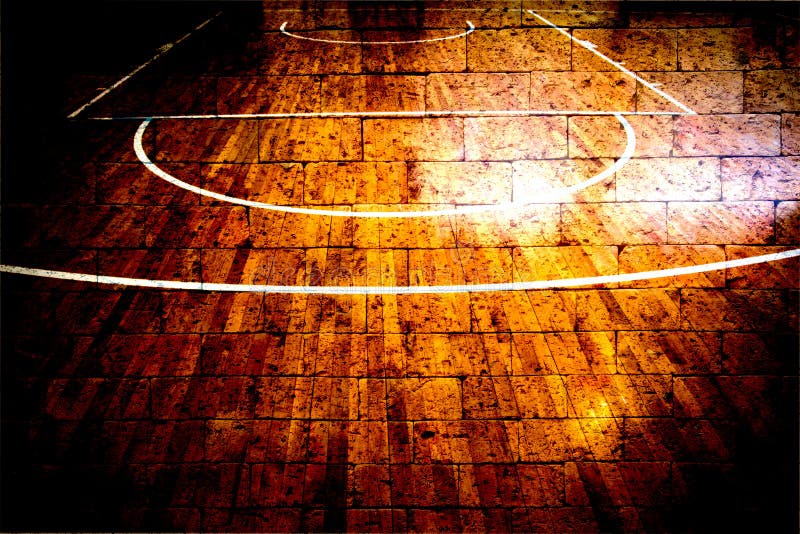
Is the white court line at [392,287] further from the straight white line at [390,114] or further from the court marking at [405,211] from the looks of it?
the straight white line at [390,114]

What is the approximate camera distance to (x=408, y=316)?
9.70ft

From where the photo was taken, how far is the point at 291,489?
6.59 feet

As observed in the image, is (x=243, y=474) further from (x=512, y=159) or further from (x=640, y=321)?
(x=512, y=159)

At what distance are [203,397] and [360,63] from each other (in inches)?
220

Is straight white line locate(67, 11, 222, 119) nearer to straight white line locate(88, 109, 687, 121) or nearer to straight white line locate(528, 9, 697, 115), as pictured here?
straight white line locate(88, 109, 687, 121)

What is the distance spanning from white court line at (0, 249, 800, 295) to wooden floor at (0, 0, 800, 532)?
0.03m

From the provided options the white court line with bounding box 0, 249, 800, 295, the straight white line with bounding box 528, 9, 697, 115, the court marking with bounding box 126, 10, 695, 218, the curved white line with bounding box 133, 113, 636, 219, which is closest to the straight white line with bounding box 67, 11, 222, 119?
the court marking with bounding box 126, 10, 695, 218

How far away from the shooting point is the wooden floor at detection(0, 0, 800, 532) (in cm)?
200

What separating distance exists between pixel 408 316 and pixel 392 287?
0.25 metres

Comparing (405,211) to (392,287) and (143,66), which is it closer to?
(392,287)

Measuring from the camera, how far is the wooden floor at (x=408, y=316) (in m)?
2.00

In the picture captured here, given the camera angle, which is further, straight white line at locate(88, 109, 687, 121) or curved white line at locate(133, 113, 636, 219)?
straight white line at locate(88, 109, 687, 121)

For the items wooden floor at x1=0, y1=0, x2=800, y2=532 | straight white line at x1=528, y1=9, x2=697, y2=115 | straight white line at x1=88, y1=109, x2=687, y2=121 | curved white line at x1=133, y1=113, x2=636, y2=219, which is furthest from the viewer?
straight white line at x1=528, y1=9, x2=697, y2=115

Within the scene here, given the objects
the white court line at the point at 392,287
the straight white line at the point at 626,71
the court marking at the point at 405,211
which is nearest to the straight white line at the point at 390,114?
the court marking at the point at 405,211
